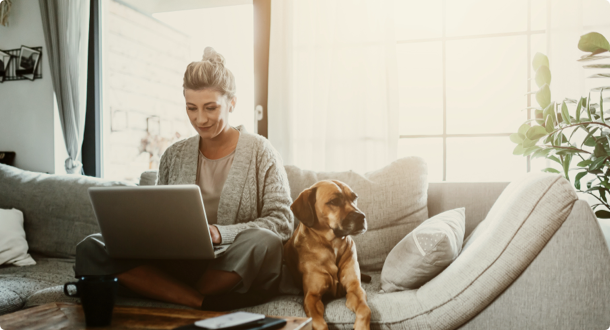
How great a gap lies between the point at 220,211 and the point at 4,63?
2640 mm

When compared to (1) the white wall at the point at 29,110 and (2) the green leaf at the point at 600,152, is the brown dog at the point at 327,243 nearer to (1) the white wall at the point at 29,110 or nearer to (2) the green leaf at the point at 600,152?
(2) the green leaf at the point at 600,152

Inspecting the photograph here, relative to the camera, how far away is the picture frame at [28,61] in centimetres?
287

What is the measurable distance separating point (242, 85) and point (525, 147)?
90.1 inches

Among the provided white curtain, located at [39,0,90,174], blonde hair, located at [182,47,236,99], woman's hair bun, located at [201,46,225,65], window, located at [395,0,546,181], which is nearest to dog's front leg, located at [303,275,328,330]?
blonde hair, located at [182,47,236,99]

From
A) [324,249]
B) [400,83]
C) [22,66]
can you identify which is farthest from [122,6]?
[324,249]

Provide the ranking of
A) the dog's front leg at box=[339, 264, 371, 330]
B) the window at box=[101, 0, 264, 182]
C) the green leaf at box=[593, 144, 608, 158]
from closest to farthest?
the dog's front leg at box=[339, 264, 371, 330], the green leaf at box=[593, 144, 608, 158], the window at box=[101, 0, 264, 182]

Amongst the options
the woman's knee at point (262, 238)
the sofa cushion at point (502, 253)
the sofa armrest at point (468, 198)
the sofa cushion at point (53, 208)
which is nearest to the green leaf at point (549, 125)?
the sofa armrest at point (468, 198)

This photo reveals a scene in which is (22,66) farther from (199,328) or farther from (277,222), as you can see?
(199,328)

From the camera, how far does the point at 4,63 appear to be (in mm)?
2914

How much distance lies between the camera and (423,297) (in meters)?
1.18

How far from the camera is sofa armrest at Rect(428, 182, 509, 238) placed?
1.68m

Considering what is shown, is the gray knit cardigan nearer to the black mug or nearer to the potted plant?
the black mug

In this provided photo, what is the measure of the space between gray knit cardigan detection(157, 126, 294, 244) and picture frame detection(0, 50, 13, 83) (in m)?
2.27

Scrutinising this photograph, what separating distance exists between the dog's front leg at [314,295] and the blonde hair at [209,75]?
0.80 meters
